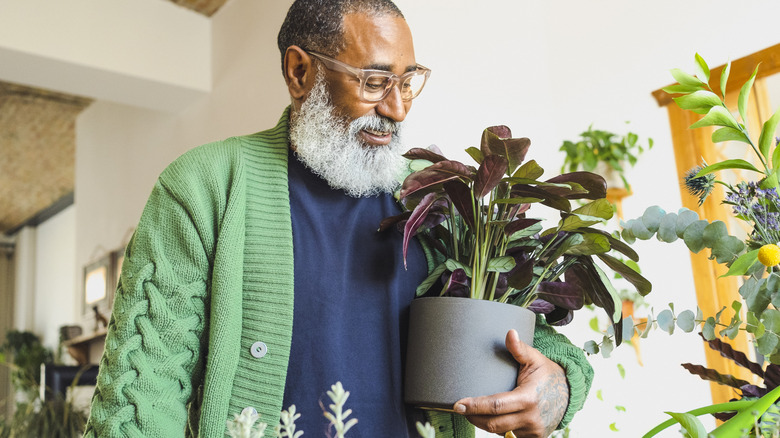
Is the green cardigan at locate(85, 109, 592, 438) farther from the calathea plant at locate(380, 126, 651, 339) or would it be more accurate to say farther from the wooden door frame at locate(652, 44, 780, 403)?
the wooden door frame at locate(652, 44, 780, 403)

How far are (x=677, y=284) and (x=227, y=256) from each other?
256 centimetres

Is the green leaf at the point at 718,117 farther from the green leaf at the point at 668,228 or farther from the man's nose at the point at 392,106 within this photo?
the man's nose at the point at 392,106

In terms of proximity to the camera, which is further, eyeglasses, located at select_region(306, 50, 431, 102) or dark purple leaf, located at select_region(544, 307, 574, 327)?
eyeglasses, located at select_region(306, 50, 431, 102)

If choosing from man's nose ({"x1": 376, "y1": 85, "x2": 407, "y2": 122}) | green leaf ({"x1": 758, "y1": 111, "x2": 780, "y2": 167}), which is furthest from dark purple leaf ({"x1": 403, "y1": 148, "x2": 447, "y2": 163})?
green leaf ({"x1": 758, "y1": 111, "x2": 780, "y2": 167})

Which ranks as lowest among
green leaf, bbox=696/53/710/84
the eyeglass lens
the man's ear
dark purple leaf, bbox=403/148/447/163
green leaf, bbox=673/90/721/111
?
green leaf, bbox=673/90/721/111

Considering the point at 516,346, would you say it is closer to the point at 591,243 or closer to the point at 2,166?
the point at 591,243

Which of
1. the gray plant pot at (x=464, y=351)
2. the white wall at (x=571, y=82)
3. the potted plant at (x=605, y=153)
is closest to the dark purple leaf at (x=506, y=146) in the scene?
the gray plant pot at (x=464, y=351)

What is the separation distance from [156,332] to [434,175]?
1.55 feet

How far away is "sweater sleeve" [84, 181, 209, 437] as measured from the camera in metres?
1.08

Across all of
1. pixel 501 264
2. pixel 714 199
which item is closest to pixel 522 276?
pixel 501 264

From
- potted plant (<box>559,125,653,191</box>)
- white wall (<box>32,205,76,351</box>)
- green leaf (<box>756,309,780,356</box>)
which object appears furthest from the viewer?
white wall (<box>32,205,76,351</box>)

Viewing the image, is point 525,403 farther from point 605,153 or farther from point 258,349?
point 605,153

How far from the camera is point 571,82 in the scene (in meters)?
3.53

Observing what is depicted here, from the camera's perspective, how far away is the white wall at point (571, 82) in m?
2.73
